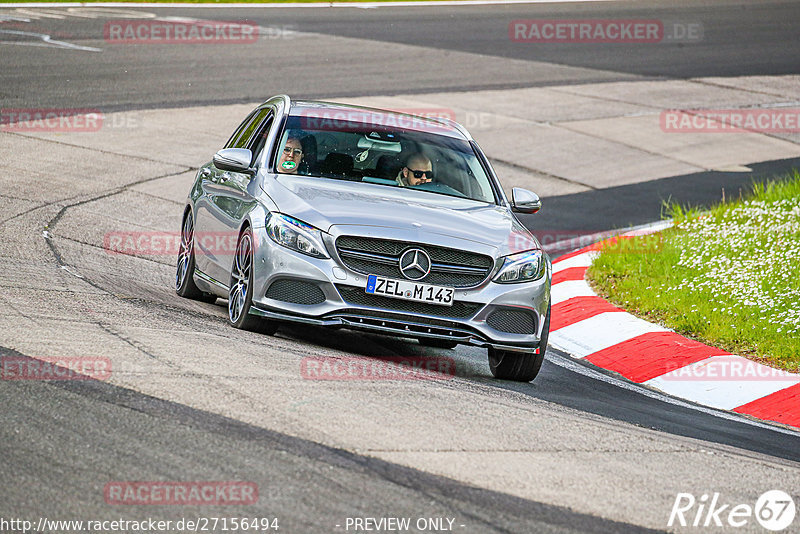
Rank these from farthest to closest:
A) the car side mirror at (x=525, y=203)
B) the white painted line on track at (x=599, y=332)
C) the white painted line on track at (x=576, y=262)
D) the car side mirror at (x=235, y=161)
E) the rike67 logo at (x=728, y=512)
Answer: the white painted line on track at (x=576, y=262), the white painted line on track at (x=599, y=332), the car side mirror at (x=525, y=203), the car side mirror at (x=235, y=161), the rike67 logo at (x=728, y=512)

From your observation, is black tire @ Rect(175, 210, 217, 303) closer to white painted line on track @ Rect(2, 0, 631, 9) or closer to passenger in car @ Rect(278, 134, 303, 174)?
passenger in car @ Rect(278, 134, 303, 174)

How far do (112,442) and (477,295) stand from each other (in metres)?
3.11

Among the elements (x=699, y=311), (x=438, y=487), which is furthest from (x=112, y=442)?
(x=699, y=311)

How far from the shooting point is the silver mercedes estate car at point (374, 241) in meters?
7.32

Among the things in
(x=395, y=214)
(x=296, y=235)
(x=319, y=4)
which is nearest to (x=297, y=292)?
(x=296, y=235)

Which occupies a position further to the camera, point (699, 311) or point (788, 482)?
point (699, 311)

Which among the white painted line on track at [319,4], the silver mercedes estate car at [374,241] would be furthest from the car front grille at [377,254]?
the white painted line on track at [319,4]

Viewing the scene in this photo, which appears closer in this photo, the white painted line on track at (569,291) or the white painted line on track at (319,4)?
the white painted line on track at (569,291)

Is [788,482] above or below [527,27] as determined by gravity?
below

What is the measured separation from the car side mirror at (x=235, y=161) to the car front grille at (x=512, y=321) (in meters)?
2.06

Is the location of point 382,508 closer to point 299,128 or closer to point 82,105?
point 299,128

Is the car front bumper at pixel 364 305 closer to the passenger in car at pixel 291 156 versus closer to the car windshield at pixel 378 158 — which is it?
the passenger in car at pixel 291 156

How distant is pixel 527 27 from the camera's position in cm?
3066

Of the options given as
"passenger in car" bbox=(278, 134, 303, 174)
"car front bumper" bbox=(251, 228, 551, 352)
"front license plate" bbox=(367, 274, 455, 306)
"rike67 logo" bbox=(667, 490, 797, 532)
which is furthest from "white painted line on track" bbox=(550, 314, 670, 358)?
"rike67 logo" bbox=(667, 490, 797, 532)
